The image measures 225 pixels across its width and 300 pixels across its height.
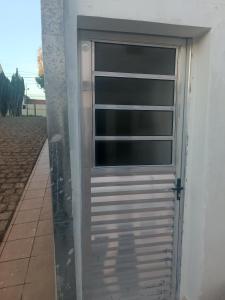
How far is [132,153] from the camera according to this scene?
1.93 m

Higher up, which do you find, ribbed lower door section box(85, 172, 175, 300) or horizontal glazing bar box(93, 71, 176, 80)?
horizontal glazing bar box(93, 71, 176, 80)

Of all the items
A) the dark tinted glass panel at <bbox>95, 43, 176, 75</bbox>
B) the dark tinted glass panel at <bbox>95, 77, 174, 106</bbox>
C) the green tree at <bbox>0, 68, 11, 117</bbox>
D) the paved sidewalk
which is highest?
the green tree at <bbox>0, 68, 11, 117</bbox>

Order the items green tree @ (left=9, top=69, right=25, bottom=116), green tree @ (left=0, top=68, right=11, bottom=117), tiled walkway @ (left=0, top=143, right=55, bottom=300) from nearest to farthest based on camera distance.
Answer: tiled walkway @ (left=0, top=143, right=55, bottom=300) → green tree @ (left=0, top=68, right=11, bottom=117) → green tree @ (left=9, top=69, right=25, bottom=116)

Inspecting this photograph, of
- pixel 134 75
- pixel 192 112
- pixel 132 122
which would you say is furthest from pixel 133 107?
pixel 192 112

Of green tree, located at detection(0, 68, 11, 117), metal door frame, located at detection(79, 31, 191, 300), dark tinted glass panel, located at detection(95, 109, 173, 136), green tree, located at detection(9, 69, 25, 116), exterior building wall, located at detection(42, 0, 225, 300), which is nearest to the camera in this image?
exterior building wall, located at detection(42, 0, 225, 300)

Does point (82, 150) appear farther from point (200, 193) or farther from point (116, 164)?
point (200, 193)

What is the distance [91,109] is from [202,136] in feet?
2.73

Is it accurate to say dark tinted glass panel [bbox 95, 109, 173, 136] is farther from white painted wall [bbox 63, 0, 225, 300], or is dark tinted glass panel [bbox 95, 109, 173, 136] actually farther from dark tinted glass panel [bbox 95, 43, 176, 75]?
dark tinted glass panel [bbox 95, 43, 176, 75]

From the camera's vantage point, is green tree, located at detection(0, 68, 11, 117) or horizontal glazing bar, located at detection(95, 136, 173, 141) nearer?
horizontal glazing bar, located at detection(95, 136, 173, 141)

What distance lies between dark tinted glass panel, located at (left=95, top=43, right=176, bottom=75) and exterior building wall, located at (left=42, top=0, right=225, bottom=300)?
0.18 m

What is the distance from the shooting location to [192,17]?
61.8 inches

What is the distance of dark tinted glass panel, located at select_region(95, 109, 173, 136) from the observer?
184 centimetres

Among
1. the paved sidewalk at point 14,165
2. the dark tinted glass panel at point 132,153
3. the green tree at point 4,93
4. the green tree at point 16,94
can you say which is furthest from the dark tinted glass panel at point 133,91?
the green tree at point 16,94

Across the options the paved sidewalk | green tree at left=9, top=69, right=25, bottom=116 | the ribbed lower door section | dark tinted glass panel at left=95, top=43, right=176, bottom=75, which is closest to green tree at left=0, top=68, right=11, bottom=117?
green tree at left=9, top=69, right=25, bottom=116
